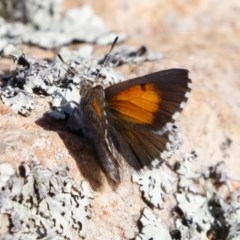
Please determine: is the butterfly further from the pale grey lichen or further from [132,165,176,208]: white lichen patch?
the pale grey lichen

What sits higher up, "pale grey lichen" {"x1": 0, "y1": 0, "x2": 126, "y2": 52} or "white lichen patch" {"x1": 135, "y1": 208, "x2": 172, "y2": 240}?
"pale grey lichen" {"x1": 0, "y1": 0, "x2": 126, "y2": 52}

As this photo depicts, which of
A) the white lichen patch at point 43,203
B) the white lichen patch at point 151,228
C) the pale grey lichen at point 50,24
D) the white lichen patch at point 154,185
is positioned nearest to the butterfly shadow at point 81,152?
the white lichen patch at point 43,203

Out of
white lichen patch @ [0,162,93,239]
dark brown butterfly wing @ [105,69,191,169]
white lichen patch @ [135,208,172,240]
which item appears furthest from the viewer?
white lichen patch @ [135,208,172,240]

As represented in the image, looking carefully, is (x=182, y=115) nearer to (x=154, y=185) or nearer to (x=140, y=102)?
(x=154, y=185)

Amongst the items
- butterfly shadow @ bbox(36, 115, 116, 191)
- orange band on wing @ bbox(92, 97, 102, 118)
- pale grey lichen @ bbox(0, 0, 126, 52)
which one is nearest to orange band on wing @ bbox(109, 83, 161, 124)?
orange band on wing @ bbox(92, 97, 102, 118)

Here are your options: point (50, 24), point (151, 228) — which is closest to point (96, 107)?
point (151, 228)

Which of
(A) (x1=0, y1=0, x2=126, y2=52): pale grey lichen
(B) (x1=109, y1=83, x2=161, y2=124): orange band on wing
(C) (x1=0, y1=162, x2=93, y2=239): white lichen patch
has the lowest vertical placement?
(C) (x1=0, y1=162, x2=93, y2=239): white lichen patch
